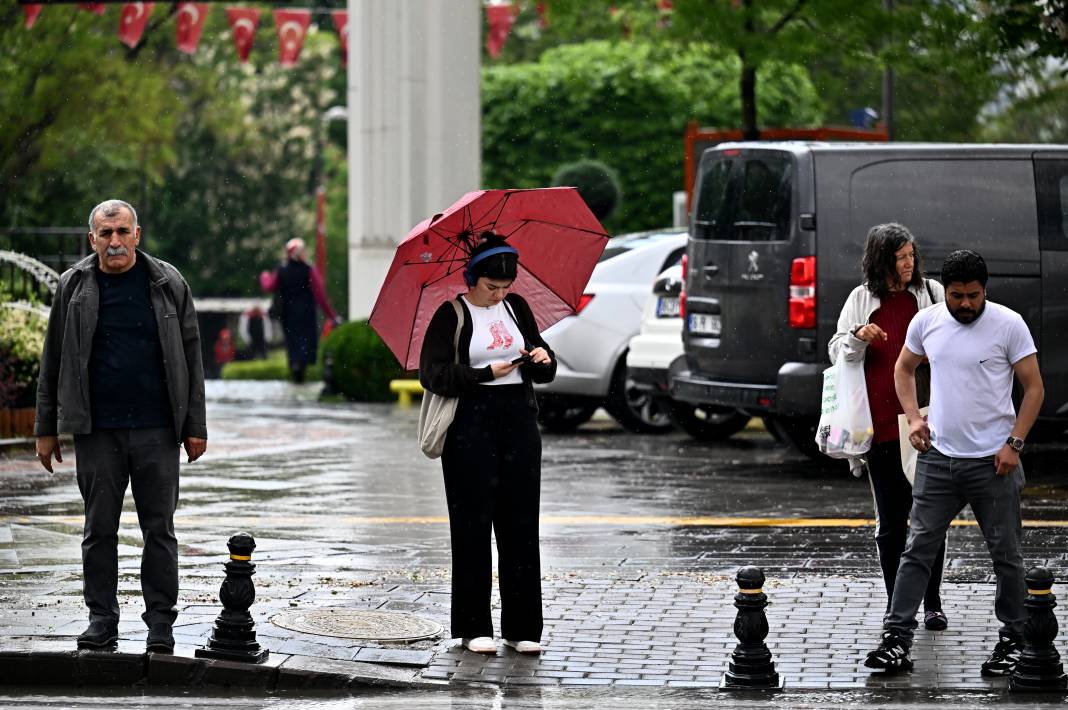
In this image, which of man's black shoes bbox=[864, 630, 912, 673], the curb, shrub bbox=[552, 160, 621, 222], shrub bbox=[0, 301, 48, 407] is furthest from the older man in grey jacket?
shrub bbox=[552, 160, 621, 222]

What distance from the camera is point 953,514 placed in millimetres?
7906

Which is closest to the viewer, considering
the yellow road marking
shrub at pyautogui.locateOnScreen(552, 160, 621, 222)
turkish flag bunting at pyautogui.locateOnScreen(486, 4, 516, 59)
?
the yellow road marking

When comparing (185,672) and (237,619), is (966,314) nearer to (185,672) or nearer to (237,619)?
(237,619)

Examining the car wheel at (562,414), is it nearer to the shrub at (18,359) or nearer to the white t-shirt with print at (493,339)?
the shrub at (18,359)

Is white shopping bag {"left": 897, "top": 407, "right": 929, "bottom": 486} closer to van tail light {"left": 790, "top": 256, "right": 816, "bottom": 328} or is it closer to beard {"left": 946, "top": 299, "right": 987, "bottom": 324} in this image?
beard {"left": 946, "top": 299, "right": 987, "bottom": 324}

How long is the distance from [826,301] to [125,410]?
21.5 feet

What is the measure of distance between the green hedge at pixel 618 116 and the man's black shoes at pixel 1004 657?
27.6 meters

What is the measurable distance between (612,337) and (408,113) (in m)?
7.91

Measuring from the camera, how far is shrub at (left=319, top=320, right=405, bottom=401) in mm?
22391

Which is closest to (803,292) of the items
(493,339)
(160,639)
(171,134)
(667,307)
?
(667,307)

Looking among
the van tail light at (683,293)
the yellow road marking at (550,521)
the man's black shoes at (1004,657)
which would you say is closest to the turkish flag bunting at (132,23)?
the van tail light at (683,293)

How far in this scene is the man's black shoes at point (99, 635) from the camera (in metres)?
7.88

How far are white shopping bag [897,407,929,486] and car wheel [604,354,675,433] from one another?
8.95 metres

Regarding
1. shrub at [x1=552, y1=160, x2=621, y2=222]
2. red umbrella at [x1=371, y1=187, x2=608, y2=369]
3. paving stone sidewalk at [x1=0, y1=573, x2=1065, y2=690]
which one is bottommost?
paving stone sidewalk at [x1=0, y1=573, x2=1065, y2=690]
